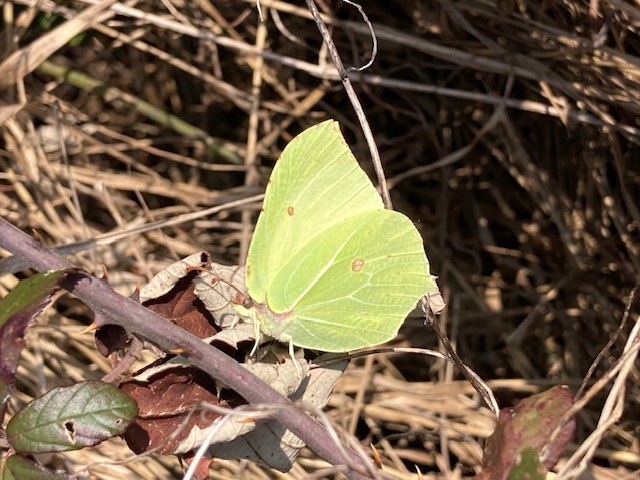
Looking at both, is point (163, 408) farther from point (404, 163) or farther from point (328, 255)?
point (404, 163)

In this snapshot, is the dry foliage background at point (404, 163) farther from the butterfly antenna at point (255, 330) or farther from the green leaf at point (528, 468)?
the green leaf at point (528, 468)

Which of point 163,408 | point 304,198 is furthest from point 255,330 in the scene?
point 304,198

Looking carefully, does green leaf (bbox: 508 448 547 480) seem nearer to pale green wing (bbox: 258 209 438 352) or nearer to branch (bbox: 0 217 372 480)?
branch (bbox: 0 217 372 480)

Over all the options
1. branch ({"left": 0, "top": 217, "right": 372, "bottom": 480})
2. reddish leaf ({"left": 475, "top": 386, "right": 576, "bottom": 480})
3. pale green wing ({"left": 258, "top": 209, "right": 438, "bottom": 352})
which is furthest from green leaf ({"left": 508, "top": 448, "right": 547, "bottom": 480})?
pale green wing ({"left": 258, "top": 209, "right": 438, "bottom": 352})

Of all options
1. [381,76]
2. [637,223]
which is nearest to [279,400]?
[637,223]

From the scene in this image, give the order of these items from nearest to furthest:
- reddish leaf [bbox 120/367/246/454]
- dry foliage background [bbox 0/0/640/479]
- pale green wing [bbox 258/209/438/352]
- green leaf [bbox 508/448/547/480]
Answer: green leaf [bbox 508/448/547/480]
reddish leaf [bbox 120/367/246/454]
pale green wing [bbox 258/209/438/352]
dry foliage background [bbox 0/0/640/479]

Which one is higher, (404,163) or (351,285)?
(351,285)
